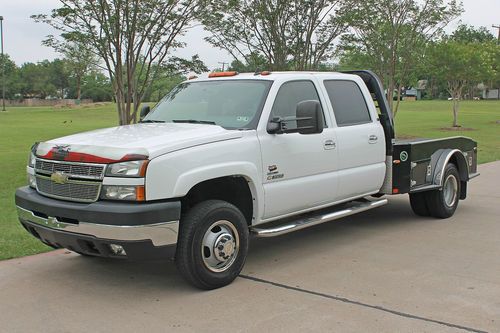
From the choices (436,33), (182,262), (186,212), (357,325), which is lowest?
(357,325)

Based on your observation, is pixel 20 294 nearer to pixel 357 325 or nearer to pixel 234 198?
pixel 234 198

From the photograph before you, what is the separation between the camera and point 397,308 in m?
4.48

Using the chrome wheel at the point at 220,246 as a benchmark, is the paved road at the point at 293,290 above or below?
below

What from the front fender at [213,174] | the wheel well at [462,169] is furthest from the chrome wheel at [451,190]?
the front fender at [213,174]

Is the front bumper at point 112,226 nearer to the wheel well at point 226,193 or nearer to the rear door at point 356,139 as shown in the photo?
the wheel well at point 226,193

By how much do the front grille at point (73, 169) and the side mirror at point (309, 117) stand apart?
1908 millimetres

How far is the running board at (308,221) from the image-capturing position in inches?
214

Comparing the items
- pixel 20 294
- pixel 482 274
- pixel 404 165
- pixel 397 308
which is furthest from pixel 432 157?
pixel 20 294

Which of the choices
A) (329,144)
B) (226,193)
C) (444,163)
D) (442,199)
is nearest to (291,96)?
(329,144)

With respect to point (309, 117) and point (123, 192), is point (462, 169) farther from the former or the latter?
point (123, 192)

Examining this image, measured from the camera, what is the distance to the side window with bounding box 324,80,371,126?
6.49 m

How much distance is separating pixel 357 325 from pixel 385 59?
58.8 ft

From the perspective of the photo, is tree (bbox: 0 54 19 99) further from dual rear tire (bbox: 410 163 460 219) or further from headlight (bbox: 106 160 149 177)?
headlight (bbox: 106 160 149 177)

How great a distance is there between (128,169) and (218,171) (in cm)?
81
